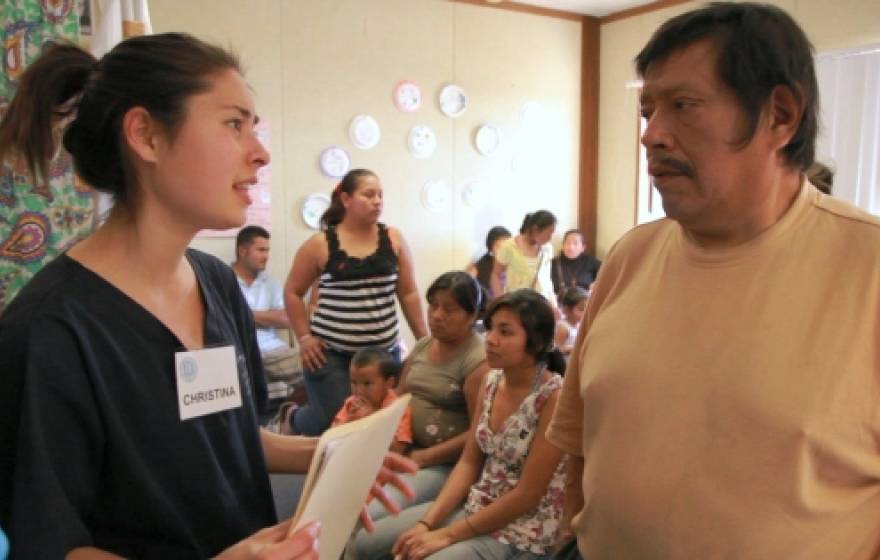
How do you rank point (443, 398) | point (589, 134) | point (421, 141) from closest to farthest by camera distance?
1. point (443, 398)
2. point (421, 141)
3. point (589, 134)

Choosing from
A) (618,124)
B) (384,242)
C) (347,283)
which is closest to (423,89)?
(618,124)

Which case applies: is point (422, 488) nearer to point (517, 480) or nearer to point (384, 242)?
point (517, 480)

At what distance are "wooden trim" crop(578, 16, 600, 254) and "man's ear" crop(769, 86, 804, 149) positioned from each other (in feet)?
18.4

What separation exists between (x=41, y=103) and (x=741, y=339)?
3.51ft

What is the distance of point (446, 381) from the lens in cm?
245

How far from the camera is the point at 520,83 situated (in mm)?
6031

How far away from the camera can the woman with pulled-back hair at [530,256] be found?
199 inches

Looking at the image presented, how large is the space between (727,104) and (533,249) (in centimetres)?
430

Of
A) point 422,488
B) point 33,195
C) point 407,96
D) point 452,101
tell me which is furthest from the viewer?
point 452,101

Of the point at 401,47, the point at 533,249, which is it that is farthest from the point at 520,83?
the point at 533,249

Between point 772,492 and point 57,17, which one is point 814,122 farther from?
point 57,17

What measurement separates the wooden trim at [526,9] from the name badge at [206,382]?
5262 mm

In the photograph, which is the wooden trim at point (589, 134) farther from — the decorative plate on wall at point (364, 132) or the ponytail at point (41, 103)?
the ponytail at point (41, 103)

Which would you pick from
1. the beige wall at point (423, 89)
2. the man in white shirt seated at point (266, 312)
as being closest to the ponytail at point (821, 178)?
the man in white shirt seated at point (266, 312)
